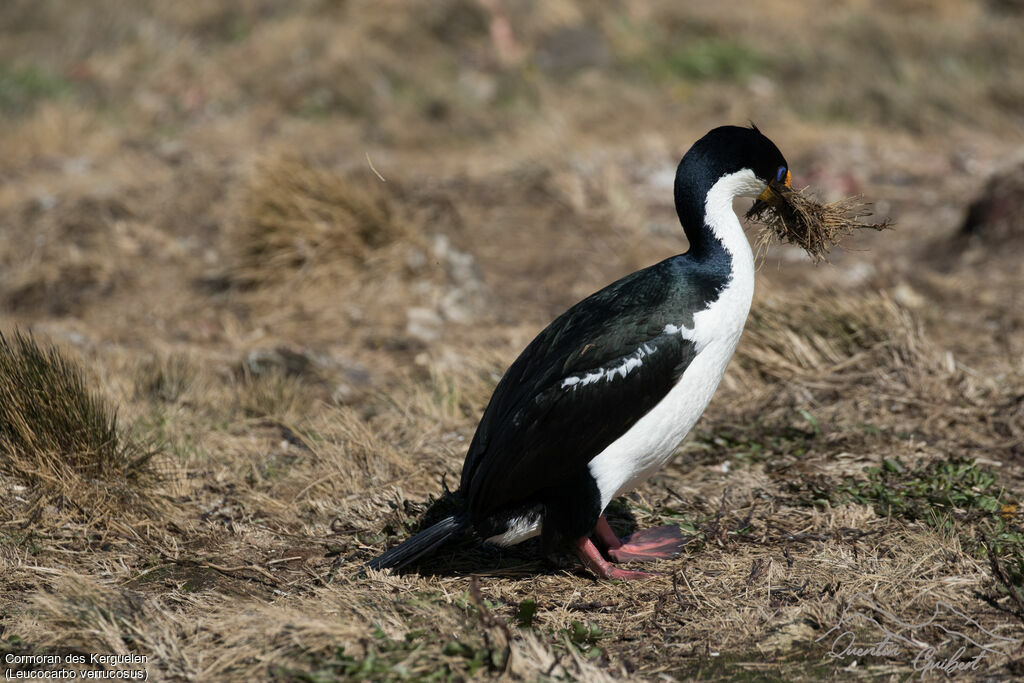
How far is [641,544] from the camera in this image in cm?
389

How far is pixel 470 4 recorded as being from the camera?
12.3 m

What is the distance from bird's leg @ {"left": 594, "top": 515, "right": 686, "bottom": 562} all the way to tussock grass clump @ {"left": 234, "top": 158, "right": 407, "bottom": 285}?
3662 mm

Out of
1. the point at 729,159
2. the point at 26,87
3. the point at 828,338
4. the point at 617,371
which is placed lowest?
the point at 828,338

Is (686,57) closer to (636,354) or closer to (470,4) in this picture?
(470,4)

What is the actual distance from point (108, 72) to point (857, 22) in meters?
8.79

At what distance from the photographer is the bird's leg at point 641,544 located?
151 inches

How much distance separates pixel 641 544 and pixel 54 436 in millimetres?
2245

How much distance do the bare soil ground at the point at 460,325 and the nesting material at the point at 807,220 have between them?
39.6 inches

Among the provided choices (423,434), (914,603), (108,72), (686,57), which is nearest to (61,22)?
(108,72)

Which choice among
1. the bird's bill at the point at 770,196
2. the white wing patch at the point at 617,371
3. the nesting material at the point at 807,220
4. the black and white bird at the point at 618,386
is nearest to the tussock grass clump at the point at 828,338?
the nesting material at the point at 807,220

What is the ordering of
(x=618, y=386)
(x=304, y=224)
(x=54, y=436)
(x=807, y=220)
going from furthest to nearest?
1. (x=304, y=224)
2. (x=54, y=436)
3. (x=807, y=220)
4. (x=618, y=386)

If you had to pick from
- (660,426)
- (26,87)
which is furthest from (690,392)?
(26,87)

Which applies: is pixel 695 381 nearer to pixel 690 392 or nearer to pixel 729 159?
pixel 690 392

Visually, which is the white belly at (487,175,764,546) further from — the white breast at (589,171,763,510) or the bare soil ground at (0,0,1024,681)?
the bare soil ground at (0,0,1024,681)
